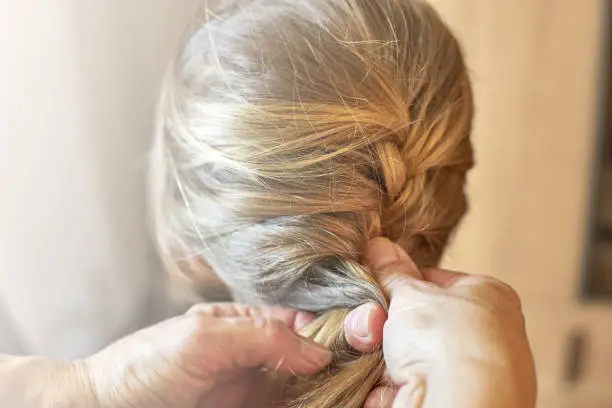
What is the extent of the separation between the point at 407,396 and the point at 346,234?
16 centimetres

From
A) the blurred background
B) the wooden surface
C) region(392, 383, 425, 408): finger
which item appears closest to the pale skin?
region(392, 383, 425, 408): finger

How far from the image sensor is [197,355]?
0.65 m

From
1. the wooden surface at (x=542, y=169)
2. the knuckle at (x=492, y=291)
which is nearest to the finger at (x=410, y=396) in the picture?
the knuckle at (x=492, y=291)

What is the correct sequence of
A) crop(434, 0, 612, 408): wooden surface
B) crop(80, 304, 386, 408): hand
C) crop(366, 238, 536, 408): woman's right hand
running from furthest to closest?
crop(434, 0, 612, 408): wooden surface < crop(80, 304, 386, 408): hand < crop(366, 238, 536, 408): woman's right hand

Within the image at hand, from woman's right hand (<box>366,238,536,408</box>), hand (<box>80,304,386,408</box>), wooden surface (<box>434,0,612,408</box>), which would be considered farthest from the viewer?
wooden surface (<box>434,0,612,408</box>)

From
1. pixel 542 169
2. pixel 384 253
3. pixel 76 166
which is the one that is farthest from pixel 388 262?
pixel 542 169

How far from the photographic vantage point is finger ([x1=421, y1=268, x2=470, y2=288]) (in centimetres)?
69

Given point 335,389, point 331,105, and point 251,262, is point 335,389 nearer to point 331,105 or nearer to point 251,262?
point 251,262

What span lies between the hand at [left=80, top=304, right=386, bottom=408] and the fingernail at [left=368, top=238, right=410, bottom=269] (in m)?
0.06

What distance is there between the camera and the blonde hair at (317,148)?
67 cm

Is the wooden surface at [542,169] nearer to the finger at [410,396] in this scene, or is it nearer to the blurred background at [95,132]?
the blurred background at [95,132]

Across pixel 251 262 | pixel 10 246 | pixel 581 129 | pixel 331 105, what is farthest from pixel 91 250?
pixel 581 129

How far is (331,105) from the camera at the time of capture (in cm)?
67

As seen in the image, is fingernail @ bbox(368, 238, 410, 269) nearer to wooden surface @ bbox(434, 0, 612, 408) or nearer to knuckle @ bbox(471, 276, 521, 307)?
knuckle @ bbox(471, 276, 521, 307)
